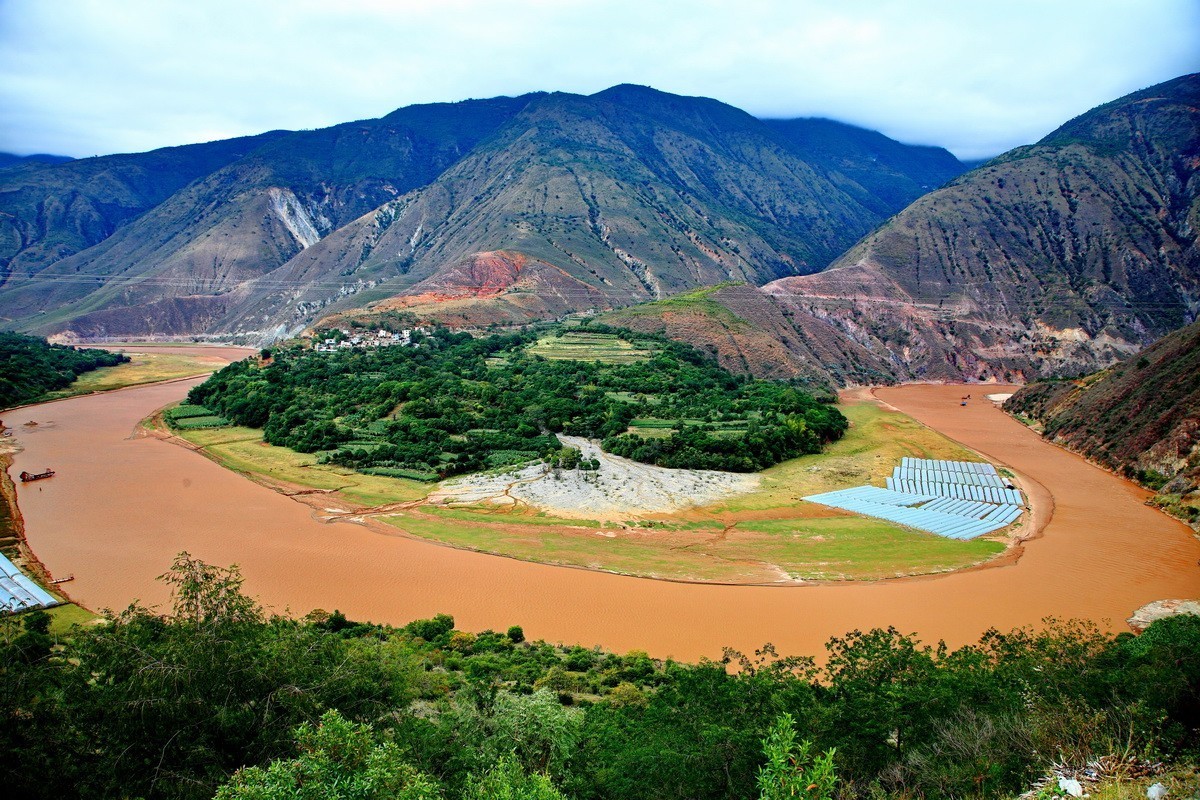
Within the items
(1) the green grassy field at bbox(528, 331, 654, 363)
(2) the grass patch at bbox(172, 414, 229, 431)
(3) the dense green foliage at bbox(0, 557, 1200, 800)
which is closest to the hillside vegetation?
(3) the dense green foliage at bbox(0, 557, 1200, 800)

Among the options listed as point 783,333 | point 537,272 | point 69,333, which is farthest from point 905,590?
point 69,333

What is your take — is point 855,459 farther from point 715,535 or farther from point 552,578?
point 552,578

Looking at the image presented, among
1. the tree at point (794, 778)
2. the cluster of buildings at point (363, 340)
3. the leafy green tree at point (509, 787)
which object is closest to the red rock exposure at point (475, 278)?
the cluster of buildings at point (363, 340)

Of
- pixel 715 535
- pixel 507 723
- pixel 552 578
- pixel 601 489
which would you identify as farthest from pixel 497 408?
pixel 507 723

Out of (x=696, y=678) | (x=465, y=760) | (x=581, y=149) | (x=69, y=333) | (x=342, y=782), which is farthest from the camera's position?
(x=581, y=149)

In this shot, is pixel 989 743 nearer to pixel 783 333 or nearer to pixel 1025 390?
pixel 1025 390

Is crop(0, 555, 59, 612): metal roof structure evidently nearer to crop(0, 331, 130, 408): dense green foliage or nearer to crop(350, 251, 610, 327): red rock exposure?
crop(0, 331, 130, 408): dense green foliage
